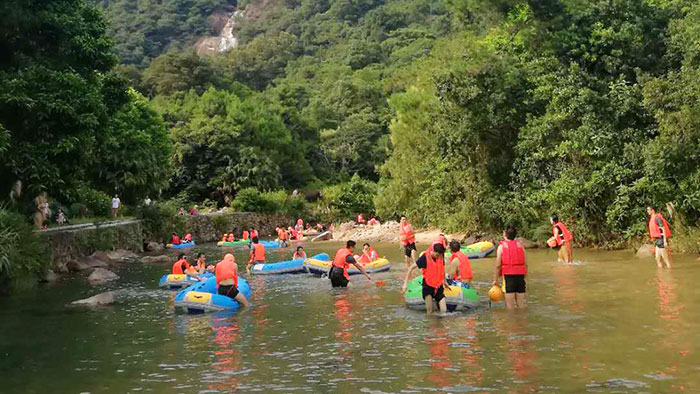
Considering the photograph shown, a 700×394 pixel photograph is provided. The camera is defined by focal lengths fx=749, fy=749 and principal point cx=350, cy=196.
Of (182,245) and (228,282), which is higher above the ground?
(182,245)

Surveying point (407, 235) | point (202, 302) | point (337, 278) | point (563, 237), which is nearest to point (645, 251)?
point (563, 237)

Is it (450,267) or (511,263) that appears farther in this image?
(450,267)

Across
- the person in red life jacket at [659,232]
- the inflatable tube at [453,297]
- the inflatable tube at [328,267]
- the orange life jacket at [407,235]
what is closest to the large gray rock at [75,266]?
the inflatable tube at [328,267]

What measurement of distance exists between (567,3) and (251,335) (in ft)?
70.9

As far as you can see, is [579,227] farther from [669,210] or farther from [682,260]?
[682,260]

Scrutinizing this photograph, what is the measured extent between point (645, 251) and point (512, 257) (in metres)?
11.7

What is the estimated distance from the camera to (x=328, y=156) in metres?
69.0

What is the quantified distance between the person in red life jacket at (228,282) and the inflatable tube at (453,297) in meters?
3.79

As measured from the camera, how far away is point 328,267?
2291 cm

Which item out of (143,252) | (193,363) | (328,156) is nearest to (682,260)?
(193,363)

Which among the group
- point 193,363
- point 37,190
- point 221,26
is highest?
point 221,26

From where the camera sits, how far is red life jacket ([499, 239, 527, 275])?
13.1m

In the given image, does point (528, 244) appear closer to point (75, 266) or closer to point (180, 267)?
point (180, 267)

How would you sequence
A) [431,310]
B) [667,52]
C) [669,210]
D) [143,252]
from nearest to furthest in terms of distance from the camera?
[431,310] < [669,210] < [667,52] < [143,252]
